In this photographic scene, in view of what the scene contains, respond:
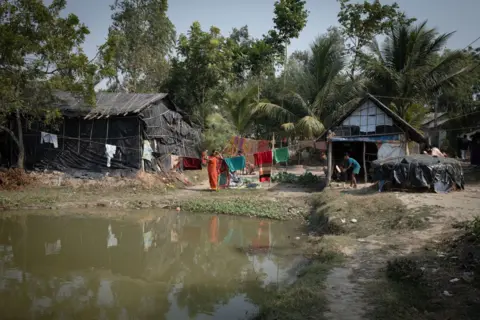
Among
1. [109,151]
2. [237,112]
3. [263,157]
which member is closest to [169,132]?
[109,151]

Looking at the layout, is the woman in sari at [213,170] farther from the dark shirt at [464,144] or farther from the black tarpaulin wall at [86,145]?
the dark shirt at [464,144]

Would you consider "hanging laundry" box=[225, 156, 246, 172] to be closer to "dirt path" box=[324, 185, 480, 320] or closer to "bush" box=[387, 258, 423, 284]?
"dirt path" box=[324, 185, 480, 320]

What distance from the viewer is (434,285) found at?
5.38 m

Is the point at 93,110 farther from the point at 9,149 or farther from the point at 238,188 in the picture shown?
the point at 238,188

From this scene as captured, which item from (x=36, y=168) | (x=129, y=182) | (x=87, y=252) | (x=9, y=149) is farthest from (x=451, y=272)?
(x=9, y=149)

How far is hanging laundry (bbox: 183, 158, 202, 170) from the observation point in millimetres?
20875

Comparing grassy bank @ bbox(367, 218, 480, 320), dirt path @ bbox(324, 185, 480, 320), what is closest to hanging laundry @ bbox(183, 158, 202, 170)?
dirt path @ bbox(324, 185, 480, 320)

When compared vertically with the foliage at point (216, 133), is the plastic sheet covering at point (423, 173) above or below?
below

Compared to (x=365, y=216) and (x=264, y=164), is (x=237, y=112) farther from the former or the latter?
(x=365, y=216)

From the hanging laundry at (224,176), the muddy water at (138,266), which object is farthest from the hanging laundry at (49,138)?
the hanging laundry at (224,176)

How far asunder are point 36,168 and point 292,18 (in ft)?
61.4

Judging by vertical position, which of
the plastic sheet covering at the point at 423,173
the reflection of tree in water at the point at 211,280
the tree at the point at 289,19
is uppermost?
the tree at the point at 289,19

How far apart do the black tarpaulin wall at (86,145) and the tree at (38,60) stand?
177 centimetres

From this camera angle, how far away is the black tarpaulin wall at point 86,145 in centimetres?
1739
